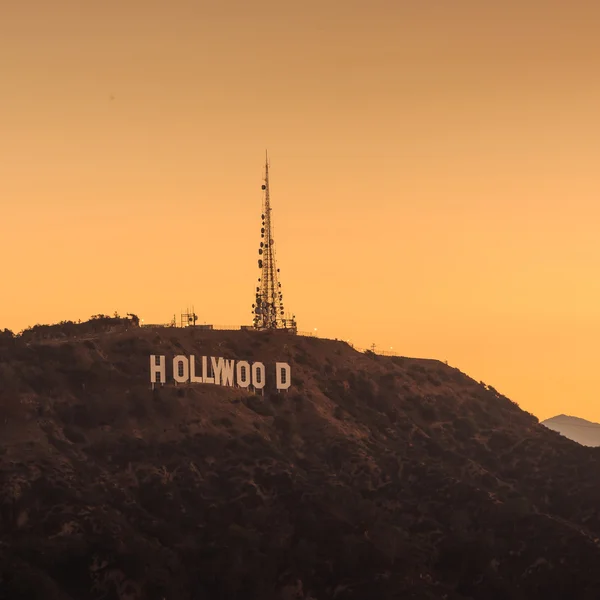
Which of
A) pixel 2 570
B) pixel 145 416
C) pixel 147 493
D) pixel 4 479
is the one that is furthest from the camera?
pixel 145 416

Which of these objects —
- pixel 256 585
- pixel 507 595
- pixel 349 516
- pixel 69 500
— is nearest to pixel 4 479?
pixel 69 500

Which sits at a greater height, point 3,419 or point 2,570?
point 3,419

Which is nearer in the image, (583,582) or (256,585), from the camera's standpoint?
(256,585)

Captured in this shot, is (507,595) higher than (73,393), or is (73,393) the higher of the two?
(73,393)

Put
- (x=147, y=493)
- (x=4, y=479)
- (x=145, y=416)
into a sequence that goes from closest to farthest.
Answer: (x=4, y=479) < (x=147, y=493) < (x=145, y=416)

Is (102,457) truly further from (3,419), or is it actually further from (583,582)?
(583,582)

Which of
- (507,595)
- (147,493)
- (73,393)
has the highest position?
(73,393)

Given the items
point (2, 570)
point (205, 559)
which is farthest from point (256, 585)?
point (2, 570)

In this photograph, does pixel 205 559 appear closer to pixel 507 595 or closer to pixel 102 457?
pixel 102 457

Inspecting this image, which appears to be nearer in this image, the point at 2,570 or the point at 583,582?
the point at 2,570
